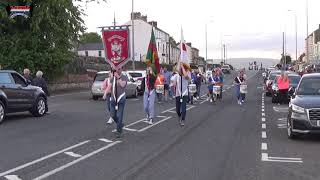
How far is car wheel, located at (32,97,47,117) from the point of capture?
19.3 meters

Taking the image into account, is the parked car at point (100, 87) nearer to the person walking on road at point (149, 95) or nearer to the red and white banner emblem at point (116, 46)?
the person walking on road at point (149, 95)

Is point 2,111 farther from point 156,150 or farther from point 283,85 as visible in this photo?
point 283,85

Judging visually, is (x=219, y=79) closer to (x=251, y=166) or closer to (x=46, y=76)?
(x=46, y=76)

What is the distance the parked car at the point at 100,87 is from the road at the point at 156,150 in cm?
1212

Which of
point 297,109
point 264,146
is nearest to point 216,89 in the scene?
point 297,109

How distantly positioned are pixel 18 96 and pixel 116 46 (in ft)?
16.3

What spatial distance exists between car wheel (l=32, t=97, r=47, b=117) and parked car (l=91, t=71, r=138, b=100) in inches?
376

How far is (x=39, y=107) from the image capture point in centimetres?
1964

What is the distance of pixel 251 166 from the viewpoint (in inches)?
384

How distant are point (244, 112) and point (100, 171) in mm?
13325

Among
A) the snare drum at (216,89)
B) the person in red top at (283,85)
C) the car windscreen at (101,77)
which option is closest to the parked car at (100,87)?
the car windscreen at (101,77)

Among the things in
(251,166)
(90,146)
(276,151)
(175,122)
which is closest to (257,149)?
(276,151)

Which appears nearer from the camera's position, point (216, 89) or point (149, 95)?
point (149, 95)

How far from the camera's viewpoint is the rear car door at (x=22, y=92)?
1838cm
